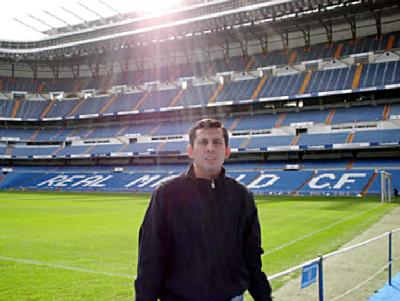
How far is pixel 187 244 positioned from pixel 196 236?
0.08 m

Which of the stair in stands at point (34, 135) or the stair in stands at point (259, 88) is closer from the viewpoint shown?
the stair in stands at point (259, 88)

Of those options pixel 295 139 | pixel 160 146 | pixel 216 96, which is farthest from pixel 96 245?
pixel 216 96

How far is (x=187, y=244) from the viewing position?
2838 millimetres

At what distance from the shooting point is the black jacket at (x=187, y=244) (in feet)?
9.12

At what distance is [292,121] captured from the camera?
47188mm

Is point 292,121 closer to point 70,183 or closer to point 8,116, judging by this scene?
point 70,183

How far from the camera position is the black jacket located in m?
2.78

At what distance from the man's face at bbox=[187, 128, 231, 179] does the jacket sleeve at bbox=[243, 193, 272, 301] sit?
42 cm

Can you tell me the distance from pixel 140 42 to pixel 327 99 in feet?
84.8

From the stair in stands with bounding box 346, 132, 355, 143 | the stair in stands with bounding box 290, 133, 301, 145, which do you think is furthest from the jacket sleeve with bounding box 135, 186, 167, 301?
the stair in stands with bounding box 290, 133, 301, 145

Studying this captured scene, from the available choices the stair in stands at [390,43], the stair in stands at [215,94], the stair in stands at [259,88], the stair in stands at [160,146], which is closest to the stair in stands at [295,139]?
the stair in stands at [259,88]

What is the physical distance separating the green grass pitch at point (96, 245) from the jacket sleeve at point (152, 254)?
516 cm

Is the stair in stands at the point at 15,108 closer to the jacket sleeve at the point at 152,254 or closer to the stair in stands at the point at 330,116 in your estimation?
the stair in stands at the point at 330,116

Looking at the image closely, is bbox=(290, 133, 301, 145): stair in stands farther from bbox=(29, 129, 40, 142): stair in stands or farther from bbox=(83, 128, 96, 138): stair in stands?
bbox=(29, 129, 40, 142): stair in stands
